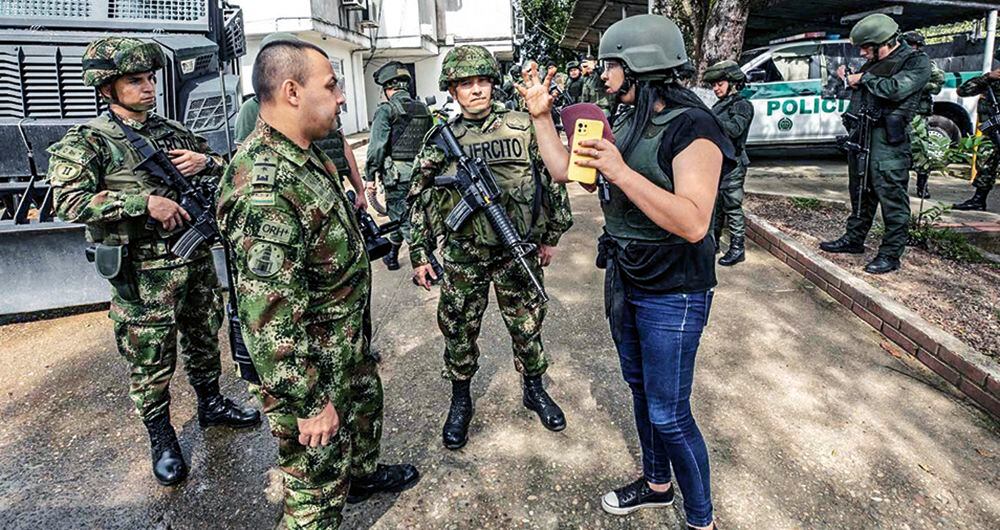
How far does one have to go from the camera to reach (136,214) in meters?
2.22

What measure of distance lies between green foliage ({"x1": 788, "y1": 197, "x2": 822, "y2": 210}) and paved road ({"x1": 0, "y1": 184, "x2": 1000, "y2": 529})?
296cm

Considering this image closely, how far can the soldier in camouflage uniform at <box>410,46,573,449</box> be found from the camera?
2516mm

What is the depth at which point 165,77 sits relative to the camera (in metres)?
3.89

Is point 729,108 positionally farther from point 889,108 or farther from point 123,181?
point 123,181

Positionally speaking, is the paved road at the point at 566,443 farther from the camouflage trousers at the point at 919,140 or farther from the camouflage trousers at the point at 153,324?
the camouflage trousers at the point at 919,140

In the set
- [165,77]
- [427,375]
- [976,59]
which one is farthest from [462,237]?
[976,59]

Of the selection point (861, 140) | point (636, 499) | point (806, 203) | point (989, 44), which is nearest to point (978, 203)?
point (806, 203)

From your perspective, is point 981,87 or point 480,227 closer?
point 480,227

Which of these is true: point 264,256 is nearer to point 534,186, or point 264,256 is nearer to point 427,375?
point 534,186

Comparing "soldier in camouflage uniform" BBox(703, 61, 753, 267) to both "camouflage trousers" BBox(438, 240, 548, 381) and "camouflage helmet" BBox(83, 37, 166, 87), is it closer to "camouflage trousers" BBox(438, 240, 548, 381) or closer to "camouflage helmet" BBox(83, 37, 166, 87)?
"camouflage trousers" BBox(438, 240, 548, 381)

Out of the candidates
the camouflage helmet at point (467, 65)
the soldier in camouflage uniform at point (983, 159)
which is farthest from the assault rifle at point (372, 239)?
the soldier in camouflage uniform at point (983, 159)

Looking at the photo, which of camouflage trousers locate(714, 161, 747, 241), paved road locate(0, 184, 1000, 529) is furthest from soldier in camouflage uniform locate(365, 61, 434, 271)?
camouflage trousers locate(714, 161, 747, 241)

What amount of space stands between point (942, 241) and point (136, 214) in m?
5.70

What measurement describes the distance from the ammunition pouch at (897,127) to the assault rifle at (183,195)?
4.47 meters
